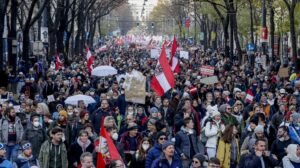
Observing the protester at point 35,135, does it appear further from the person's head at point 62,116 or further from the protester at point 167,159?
the protester at point 167,159

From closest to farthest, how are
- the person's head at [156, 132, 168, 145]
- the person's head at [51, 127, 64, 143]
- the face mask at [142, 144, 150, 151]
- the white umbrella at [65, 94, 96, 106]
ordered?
the person's head at [156, 132, 168, 145], the person's head at [51, 127, 64, 143], the face mask at [142, 144, 150, 151], the white umbrella at [65, 94, 96, 106]

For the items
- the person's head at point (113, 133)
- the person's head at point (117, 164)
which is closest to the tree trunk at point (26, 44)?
the person's head at point (113, 133)

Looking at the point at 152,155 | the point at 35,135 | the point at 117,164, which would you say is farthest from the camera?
the point at 35,135

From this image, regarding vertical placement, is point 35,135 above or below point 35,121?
below

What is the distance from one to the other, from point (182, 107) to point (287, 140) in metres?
3.58

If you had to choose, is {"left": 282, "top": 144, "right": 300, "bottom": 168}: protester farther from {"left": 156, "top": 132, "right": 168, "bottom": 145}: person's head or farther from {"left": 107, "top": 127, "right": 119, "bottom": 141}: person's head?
{"left": 107, "top": 127, "right": 119, "bottom": 141}: person's head

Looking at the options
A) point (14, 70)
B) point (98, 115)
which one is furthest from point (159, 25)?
point (98, 115)

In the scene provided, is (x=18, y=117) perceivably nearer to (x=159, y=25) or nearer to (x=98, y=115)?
(x=98, y=115)

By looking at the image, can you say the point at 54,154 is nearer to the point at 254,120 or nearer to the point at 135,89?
the point at 254,120

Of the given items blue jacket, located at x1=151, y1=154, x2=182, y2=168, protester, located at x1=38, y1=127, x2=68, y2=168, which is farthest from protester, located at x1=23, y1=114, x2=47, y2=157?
blue jacket, located at x1=151, y1=154, x2=182, y2=168

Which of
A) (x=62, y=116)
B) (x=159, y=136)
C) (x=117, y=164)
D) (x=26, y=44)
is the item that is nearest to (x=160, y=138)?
(x=159, y=136)

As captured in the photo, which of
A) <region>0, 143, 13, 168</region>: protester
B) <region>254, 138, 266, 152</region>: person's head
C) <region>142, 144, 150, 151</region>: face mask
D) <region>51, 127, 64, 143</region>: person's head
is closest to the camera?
<region>0, 143, 13, 168</region>: protester

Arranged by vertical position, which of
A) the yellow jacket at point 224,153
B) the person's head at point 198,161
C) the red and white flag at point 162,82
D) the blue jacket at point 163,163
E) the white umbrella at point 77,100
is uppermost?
the red and white flag at point 162,82

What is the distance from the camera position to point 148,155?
1142cm
